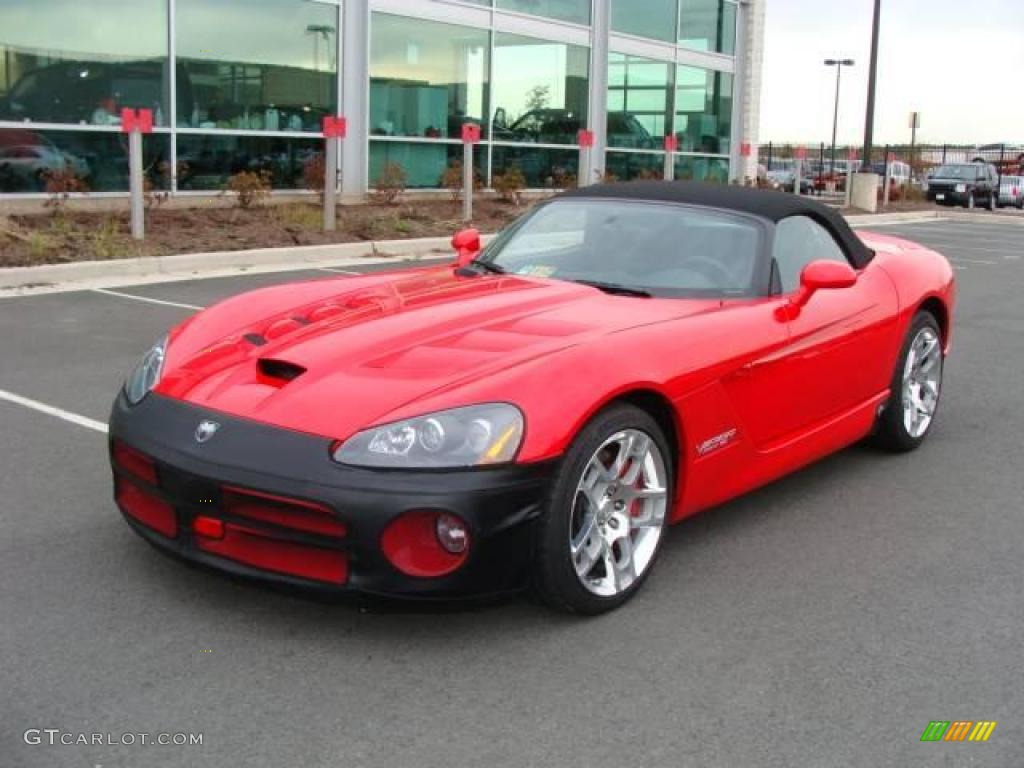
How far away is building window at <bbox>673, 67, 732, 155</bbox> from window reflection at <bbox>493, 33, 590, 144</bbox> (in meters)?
3.43

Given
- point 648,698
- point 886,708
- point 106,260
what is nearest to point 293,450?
point 648,698

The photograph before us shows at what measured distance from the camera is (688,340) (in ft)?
12.7

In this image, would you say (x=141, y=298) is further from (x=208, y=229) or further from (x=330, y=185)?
(x=330, y=185)

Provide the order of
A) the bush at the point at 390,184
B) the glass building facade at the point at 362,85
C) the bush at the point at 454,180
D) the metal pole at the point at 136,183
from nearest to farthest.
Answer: the metal pole at the point at 136,183 → the glass building facade at the point at 362,85 → the bush at the point at 390,184 → the bush at the point at 454,180

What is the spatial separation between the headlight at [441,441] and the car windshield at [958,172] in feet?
111

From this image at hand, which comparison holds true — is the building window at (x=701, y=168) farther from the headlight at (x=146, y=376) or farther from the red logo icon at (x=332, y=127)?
the headlight at (x=146, y=376)

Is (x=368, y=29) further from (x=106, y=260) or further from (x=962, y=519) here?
(x=962, y=519)

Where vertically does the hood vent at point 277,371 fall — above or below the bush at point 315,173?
below

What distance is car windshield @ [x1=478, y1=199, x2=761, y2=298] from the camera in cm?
444

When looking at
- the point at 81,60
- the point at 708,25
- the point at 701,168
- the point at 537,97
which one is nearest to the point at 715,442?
the point at 81,60

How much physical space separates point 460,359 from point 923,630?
1663 mm

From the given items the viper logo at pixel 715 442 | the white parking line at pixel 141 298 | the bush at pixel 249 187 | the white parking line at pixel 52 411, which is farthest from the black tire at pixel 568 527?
the bush at pixel 249 187

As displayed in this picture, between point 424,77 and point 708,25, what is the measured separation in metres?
9.51

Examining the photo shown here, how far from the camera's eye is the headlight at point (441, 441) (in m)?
3.11
